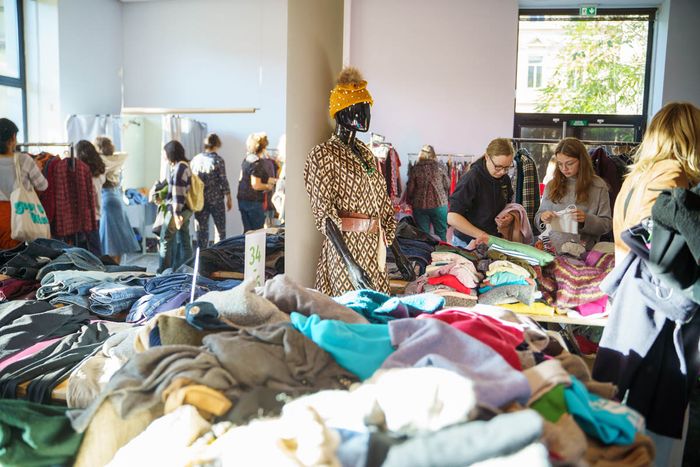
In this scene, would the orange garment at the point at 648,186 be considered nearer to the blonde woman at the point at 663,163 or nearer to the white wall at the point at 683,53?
the blonde woman at the point at 663,163

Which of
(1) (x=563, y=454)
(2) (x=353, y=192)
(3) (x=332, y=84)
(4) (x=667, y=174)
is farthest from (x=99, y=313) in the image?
(4) (x=667, y=174)

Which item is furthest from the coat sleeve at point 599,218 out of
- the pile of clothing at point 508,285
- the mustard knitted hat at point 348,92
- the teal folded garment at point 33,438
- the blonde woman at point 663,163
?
the teal folded garment at point 33,438

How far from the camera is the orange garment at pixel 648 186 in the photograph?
8.03 feet

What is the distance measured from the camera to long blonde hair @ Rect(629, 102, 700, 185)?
2518 mm

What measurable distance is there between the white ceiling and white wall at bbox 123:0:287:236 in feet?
18.1

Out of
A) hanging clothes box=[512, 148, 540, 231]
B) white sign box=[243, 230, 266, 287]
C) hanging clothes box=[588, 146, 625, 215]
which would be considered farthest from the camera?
hanging clothes box=[512, 148, 540, 231]

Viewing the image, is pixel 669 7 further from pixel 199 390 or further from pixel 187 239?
pixel 199 390

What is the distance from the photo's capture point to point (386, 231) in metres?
3.54

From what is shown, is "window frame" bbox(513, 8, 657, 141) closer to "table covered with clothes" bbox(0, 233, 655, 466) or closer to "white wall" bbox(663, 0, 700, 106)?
"white wall" bbox(663, 0, 700, 106)

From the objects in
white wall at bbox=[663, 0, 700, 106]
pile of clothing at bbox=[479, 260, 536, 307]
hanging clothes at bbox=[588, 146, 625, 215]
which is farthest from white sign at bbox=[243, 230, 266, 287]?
white wall at bbox=[663, 0, 700, 106]

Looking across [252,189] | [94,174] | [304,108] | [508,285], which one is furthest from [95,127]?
[508,285]

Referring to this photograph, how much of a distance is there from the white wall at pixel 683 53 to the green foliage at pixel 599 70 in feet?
1.56

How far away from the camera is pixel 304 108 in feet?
11.4

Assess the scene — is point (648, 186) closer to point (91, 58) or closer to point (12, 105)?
point (91, 58)
